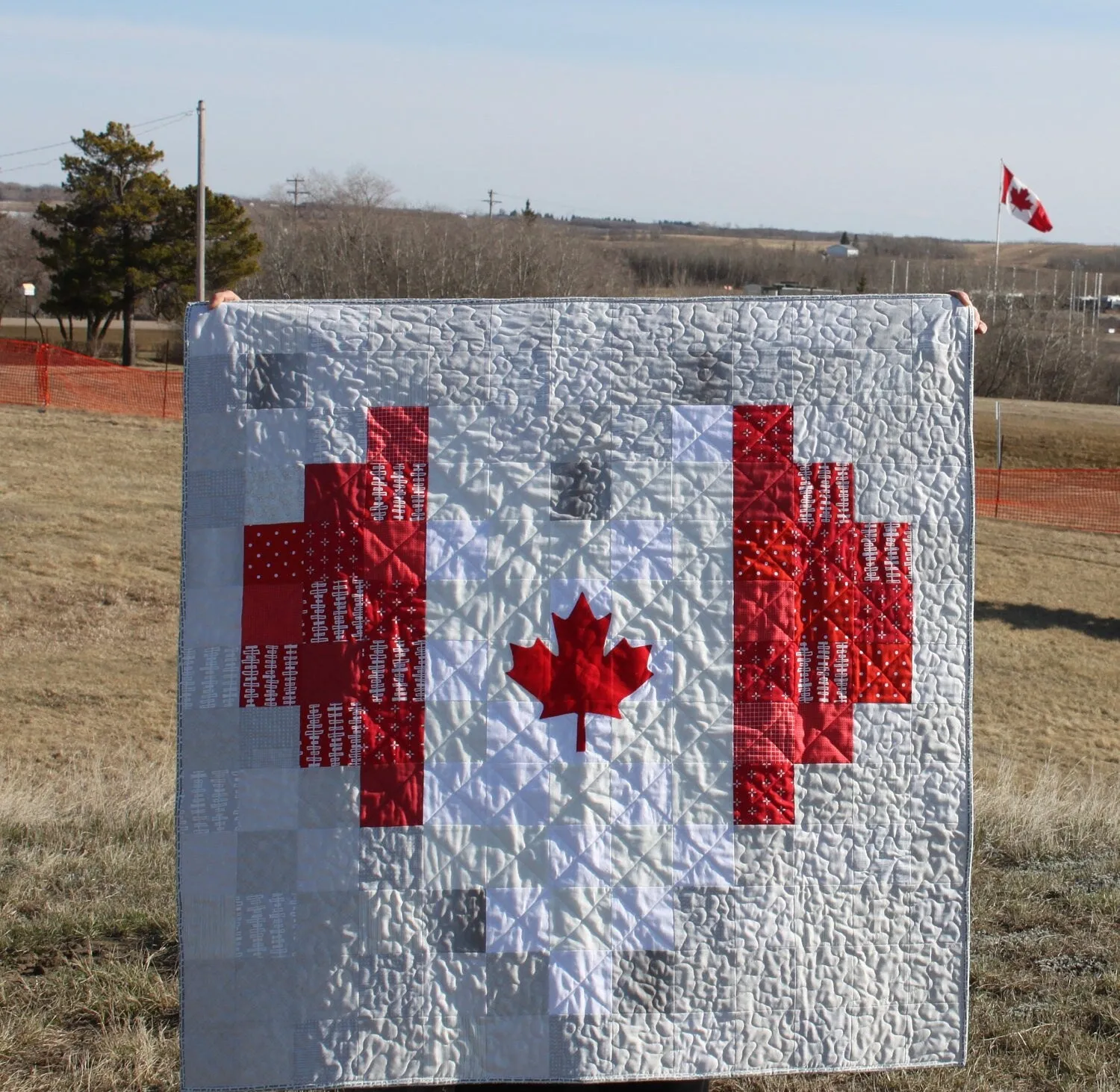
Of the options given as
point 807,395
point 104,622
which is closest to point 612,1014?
point 807,395

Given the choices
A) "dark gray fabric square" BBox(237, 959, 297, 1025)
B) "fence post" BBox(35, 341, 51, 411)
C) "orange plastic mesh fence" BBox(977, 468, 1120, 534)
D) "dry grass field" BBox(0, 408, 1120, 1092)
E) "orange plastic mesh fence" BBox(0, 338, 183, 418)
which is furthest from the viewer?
"orange plastic mesh fence" BBox(0, 338, 183, 418)

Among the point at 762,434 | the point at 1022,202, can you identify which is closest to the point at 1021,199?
the point at 1022,202

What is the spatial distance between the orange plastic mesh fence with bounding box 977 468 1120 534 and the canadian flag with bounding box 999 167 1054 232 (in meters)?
7.84

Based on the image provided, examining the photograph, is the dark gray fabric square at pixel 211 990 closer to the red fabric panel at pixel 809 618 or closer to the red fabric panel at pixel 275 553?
the red fabric panel at pixel 275 553

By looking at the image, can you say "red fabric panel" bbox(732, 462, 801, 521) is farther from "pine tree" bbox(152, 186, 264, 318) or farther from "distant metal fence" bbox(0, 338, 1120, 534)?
"pine tree" bbox(152, 186, 264, 318)

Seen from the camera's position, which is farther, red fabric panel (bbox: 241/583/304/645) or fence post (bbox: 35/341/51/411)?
fence post (bbox: 35/341/51/411)

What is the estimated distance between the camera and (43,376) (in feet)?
74.9

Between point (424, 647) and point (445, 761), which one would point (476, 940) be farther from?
point (424, 647)

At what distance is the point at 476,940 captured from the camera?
2.27 metres

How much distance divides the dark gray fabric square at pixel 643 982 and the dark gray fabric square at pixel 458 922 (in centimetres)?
24

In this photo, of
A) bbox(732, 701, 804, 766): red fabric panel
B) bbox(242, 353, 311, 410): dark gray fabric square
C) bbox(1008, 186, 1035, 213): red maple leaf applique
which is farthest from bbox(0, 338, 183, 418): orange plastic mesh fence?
bbox(732, 701, 804, 766): red fabric panel

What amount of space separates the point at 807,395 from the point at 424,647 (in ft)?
2.62

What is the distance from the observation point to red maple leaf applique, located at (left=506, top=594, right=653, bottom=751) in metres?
2.28

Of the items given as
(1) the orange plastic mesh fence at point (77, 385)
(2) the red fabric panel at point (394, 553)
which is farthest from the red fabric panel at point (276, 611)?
(1) the orange plastic mesh fence at point (77, 385)
